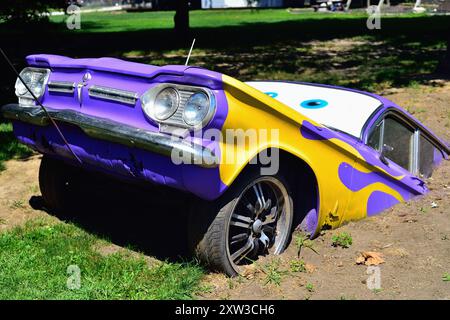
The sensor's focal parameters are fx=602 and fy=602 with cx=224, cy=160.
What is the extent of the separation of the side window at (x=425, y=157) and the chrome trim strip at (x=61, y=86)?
3.16 meters

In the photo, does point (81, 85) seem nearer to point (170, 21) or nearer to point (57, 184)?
point (57, 184)

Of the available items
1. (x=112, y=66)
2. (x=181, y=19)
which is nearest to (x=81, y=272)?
(x=112, y=66)

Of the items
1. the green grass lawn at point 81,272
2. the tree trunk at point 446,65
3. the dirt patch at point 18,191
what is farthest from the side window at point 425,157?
the tree trunk at point 446,65

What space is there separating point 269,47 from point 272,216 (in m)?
11.9

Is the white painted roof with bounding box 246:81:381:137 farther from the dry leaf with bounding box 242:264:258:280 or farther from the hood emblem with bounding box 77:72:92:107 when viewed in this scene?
Result: the hood emblem with bounding box 77:72:92:107

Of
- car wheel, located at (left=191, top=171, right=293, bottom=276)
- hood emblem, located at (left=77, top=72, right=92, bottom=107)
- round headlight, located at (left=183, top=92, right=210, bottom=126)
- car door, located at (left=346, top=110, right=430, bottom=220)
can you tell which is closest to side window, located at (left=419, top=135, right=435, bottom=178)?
car door, located at (left=346, top=110, right=430, bottom=220)

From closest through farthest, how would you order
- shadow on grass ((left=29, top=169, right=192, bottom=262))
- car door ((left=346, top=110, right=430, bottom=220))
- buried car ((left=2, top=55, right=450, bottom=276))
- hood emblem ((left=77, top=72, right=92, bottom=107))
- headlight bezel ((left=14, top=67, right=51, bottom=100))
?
buried car ((left=2, top=55, right=450, bottom=276)), hood emblem ((left=77, top=72, right=92, bottom=107)), headlight bezel ((left=14, top=67, right=51, bottom=100)), shadow on grass ((left=29, top=169, right=192, bottom=262)), car door ((left=346, top=110, right=430, bottom=220))

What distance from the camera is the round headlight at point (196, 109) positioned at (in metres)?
3.21

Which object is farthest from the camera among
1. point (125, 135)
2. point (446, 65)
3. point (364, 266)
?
point (446, 65)

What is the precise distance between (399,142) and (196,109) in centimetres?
247

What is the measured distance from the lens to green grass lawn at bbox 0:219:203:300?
349 centimetres

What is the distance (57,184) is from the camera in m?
4.72

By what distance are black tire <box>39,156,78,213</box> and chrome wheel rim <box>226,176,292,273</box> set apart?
1550 mm
